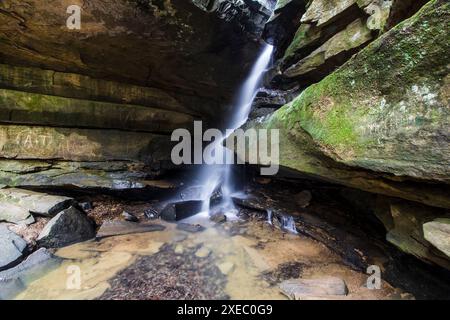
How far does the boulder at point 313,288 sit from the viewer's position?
3.96 m

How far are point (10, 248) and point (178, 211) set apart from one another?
152 inches

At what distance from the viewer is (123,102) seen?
28.5 feet

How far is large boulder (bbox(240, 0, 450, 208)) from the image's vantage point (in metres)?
2.73

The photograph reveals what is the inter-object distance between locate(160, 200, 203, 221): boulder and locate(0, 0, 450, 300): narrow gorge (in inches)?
2.2

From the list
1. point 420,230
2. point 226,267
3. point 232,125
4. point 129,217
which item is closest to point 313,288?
point 226,267

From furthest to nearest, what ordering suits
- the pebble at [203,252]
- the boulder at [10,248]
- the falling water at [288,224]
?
the falling water at [288,224] < the pebble at [203,252] < the boulder at [10,248]

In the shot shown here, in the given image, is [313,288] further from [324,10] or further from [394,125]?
[324,10]

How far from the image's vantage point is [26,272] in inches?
177

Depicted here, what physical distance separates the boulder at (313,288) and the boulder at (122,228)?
3.77 m

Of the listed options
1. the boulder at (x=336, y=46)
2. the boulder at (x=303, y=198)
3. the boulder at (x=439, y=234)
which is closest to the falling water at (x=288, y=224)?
the boulder at (x=303, y=198)

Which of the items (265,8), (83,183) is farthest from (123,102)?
(265,8)

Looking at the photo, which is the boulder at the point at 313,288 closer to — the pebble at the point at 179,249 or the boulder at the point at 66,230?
the pebble at the point at 179,249

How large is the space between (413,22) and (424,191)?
2078 mm

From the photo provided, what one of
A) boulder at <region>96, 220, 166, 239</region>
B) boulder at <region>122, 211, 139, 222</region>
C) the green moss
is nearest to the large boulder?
the green moss
